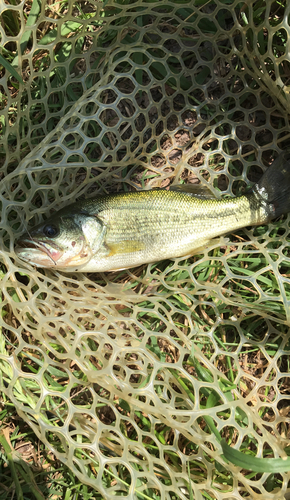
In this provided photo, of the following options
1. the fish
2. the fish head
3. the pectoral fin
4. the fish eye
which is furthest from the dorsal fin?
the fish eye

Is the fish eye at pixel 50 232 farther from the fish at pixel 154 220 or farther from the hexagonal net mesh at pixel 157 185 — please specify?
the hexagonal net mesh at pixel 157 185

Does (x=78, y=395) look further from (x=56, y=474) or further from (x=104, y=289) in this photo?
(x=104, y=289)

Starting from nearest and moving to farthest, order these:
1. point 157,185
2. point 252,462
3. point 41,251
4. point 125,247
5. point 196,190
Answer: point 252,462, point 41,251, point 125,247, point 196,190, point 157,185

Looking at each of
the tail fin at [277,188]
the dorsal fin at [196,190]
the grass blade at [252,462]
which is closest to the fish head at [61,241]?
the dorsal fin at [196,190]

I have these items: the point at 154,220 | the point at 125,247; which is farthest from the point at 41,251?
the point at 154,220

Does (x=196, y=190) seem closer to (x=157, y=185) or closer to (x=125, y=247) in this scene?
(x=157, y=185)

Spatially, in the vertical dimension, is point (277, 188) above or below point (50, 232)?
below
